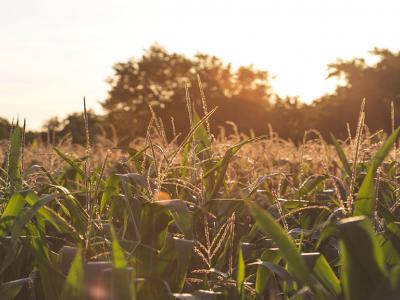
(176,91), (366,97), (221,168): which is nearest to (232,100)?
(176,91)

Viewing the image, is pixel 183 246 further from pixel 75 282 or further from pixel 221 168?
pixel 221 168

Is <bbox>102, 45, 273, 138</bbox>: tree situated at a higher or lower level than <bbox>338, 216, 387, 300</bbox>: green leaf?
higher

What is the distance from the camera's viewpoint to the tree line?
33.7 metres

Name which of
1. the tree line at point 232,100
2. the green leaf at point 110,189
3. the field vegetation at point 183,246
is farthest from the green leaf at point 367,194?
the tree line at point 232,100

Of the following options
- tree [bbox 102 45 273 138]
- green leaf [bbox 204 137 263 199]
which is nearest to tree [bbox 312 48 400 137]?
tree [bbox 102 45 273 138]

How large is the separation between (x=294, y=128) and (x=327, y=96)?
3927 millimetres

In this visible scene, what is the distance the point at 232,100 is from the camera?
4278 centimetres

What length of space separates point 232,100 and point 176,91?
472 centimetres

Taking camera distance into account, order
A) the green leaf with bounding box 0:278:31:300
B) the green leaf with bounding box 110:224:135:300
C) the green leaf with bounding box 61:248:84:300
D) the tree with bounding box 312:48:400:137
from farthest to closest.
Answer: the tree with bounding box 312:48:400:137
the green leaf with bounding box 0:278:31:300
the green leaf with bounding box 61:248:84:300
the green leaf with bounding box 110:224:135:300

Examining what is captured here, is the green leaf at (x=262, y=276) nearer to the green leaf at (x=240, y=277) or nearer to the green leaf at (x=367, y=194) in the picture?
the green leaf at (x=240, y=277)

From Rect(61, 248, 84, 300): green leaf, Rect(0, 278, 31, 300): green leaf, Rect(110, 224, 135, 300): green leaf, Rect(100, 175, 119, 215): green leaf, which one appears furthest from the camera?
Rect(100, 175, 119, 215): green leaf

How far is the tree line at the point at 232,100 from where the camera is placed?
33.7 metres

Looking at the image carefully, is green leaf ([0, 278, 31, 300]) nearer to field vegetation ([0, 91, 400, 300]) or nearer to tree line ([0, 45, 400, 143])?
field vegetation ([0, 91, 400, 300])

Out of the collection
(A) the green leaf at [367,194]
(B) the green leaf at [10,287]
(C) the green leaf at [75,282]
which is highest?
(A) the green leaf at [367,194]
